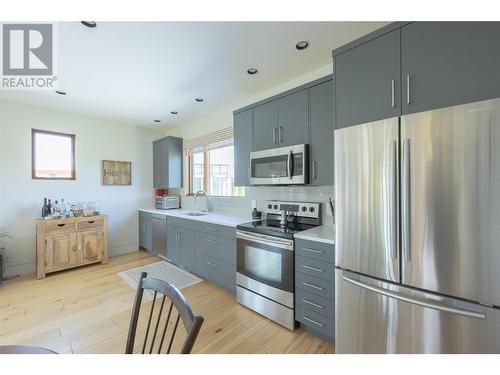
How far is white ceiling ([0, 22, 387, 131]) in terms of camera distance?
1.74 m

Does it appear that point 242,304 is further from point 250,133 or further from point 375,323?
point 250,133

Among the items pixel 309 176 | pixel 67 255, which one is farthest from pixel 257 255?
pixel 67 255

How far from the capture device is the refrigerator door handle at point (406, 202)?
1.23 metres

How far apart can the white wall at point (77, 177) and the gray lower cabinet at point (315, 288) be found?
12.3 feet

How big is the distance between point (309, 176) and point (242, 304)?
1.55m

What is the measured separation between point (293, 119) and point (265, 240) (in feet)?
4.16

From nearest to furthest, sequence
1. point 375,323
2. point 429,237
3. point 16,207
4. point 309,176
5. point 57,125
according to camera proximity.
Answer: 1. point 429,237
2. point 375,323
3. point 309,176
4. point 16,207
5. point 57,125

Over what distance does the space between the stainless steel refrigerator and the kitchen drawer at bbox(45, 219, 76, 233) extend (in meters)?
3.79

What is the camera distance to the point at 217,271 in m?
2.72

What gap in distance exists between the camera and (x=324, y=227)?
2229 mm

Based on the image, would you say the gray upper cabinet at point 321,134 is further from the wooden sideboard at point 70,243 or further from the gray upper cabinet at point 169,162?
the wooden sideboard at point 70,243

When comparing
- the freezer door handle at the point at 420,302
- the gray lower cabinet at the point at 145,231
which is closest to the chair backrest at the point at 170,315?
the freezer door handle at the point at 420,302

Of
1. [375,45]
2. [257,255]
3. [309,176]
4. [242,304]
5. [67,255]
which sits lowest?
[242,304]
